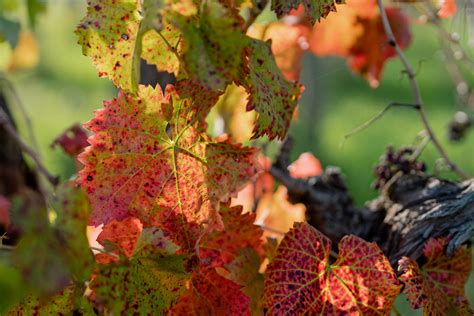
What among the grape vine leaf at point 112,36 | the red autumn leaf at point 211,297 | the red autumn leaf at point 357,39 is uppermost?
the grape vine leaf at point 112,36

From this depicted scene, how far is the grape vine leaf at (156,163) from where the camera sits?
0.87 meters

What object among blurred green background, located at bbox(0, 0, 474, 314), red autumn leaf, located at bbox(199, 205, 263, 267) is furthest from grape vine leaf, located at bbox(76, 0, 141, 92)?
blurred green background, located at bbox(0, 0, 474, 314)

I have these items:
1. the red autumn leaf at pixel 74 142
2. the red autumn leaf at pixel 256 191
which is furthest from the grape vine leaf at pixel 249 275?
the red autumn leaf at pixel 74 142

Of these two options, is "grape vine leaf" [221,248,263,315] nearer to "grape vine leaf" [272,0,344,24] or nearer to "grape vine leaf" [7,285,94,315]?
"grape vine leaf" [7,285,94,315]

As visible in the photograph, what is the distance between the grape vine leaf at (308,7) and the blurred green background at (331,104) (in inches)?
107

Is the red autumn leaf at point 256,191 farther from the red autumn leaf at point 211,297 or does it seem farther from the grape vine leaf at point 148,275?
the grape vine leaf at point 148,275

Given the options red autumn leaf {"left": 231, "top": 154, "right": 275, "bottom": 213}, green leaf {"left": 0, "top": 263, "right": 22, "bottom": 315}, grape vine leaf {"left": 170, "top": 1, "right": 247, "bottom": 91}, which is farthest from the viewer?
red autumn leaf {"left": 231, "top": 154, "right": 275, "bottom": 213}

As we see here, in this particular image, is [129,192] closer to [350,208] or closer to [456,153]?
[350,208]

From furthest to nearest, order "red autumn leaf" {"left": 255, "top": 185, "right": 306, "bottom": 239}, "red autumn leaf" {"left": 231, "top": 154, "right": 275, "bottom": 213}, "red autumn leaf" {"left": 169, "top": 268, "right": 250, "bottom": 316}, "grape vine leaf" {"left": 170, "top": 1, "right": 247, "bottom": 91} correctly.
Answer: "red autumn leaf" {"left": 231, "top": 154, "right": 275, "bottom": 213} → "red autumn leaf" {"left": 255, "top": 185, "right": 306, "bottom": 239} → "red autumn leaf" {"left": 169, "top": 268, "right": 250, "bottom": 316} → "grape vine leaf" {"left": 170, "top": 1, "right": 247, "bottom": 91}

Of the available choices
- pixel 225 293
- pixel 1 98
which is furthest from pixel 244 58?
pixel 1 98

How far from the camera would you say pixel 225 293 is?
0.95 meters

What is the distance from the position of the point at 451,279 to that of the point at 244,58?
17.5 inches

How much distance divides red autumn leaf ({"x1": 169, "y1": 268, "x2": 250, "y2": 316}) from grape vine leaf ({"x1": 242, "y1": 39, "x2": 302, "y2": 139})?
217 mm

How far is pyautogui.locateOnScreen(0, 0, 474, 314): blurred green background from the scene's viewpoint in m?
4.25
